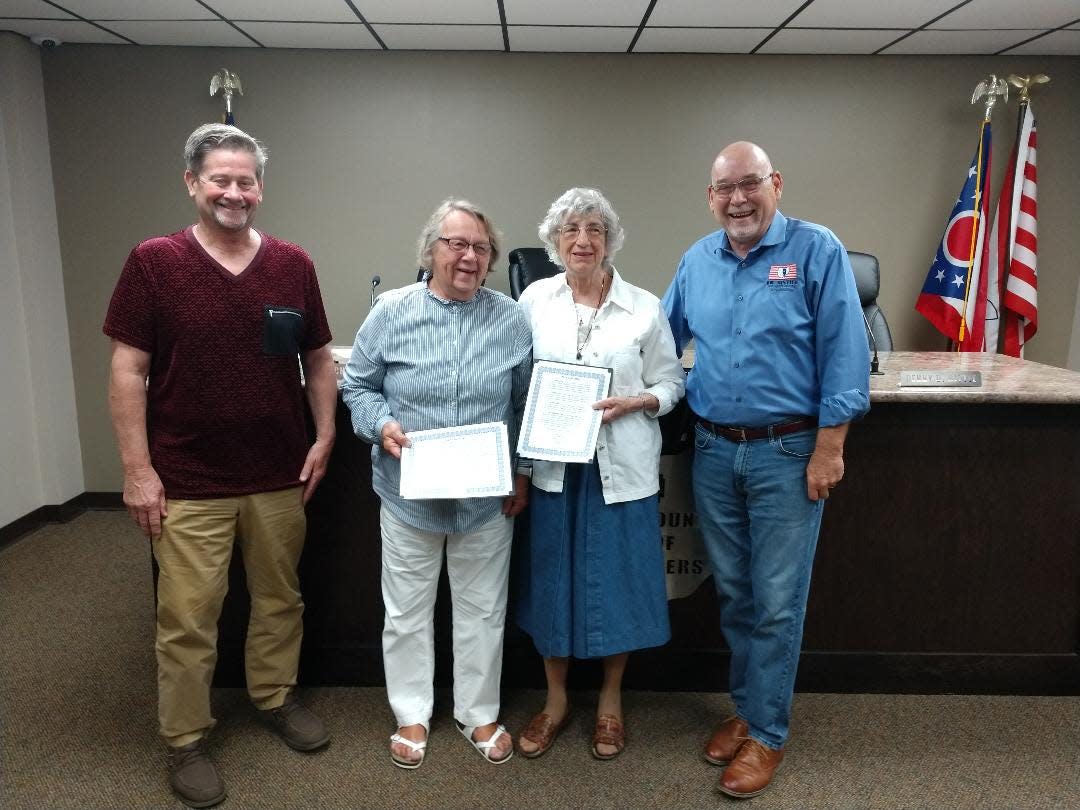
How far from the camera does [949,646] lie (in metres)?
2.11

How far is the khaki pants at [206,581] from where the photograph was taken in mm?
1630

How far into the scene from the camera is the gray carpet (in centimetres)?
169

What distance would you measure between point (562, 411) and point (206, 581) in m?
0.90

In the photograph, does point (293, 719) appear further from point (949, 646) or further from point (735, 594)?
point (949, 646)

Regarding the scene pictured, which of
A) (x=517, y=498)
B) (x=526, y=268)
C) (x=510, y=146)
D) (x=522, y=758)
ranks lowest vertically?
(x=522, y=758)

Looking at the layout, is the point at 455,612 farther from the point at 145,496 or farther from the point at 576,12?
the point at 576,12

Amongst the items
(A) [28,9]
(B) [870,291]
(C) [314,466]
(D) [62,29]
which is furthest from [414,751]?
(D) [62,29]

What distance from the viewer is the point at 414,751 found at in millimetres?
1796

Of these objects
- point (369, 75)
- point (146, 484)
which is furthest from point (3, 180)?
point (146, 484)

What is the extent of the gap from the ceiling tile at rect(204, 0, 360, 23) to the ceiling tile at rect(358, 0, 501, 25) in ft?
0.30

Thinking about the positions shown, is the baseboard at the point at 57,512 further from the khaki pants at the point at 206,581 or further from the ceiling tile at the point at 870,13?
the ceiling tile at the point at 870,13

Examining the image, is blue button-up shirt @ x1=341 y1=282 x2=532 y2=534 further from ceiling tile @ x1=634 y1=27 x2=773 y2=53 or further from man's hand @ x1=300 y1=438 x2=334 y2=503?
ceiling tile @ x1=634 y1=27 x2=773 y2=53

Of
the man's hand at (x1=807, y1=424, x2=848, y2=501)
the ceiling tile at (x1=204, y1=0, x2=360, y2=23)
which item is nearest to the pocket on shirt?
the man's hand at (x1=807, y1=424, x2=848, y2=501)

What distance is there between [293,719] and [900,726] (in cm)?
163
